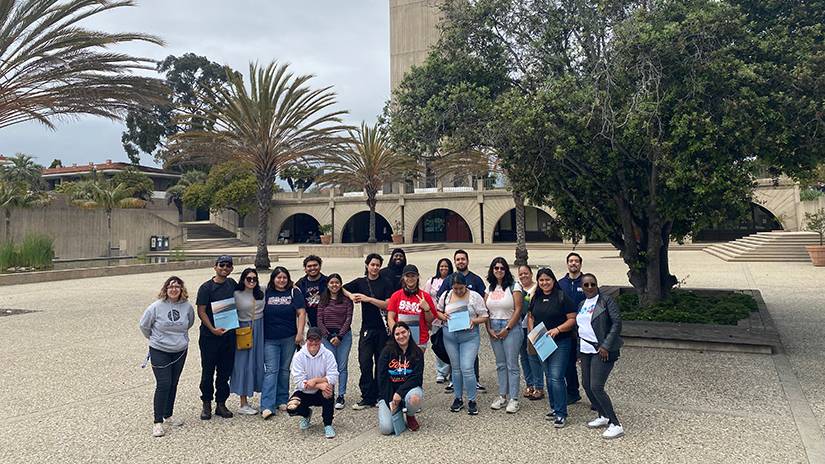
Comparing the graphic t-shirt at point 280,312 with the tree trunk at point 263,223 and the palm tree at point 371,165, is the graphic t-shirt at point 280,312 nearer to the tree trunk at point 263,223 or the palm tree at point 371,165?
the tree trunk at point 263,223

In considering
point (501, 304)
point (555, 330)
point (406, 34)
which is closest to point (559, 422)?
point (555, 330)

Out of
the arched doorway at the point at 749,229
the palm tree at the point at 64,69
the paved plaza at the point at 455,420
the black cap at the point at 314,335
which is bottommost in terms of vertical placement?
the paved plaza at the point at 455,420

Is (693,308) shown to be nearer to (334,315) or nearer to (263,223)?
(334,315)

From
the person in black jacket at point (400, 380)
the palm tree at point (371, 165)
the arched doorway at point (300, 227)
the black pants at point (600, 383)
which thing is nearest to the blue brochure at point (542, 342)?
the black pants at point (600, 383)

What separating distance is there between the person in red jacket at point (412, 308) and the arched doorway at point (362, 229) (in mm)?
44706

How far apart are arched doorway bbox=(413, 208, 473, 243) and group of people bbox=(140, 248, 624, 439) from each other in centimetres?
4234

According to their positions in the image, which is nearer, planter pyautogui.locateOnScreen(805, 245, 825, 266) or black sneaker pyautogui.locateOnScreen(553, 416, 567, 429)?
black sneaker pyautogui.locateOnScreen(553, 416, 567, 429)

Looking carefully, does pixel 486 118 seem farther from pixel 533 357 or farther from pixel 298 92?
pixel 298 92

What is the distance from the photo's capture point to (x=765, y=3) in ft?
25.3

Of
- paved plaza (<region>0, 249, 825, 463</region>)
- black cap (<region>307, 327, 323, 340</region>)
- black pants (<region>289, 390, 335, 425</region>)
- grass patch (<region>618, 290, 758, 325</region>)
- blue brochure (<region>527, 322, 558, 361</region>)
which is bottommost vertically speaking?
paved plaza (<region>0, 249, 825, 463</region>)

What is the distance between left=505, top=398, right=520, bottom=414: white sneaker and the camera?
514 cm

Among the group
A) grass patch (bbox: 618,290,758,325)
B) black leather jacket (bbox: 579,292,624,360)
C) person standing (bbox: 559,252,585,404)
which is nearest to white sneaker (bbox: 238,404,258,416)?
person standing (bbox: 559,252,585,404)

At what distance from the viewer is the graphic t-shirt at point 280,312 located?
5137 millimetres

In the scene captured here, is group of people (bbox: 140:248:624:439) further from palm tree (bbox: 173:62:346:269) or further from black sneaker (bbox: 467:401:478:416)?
palm tree (bbox: 173:62:346:269)
